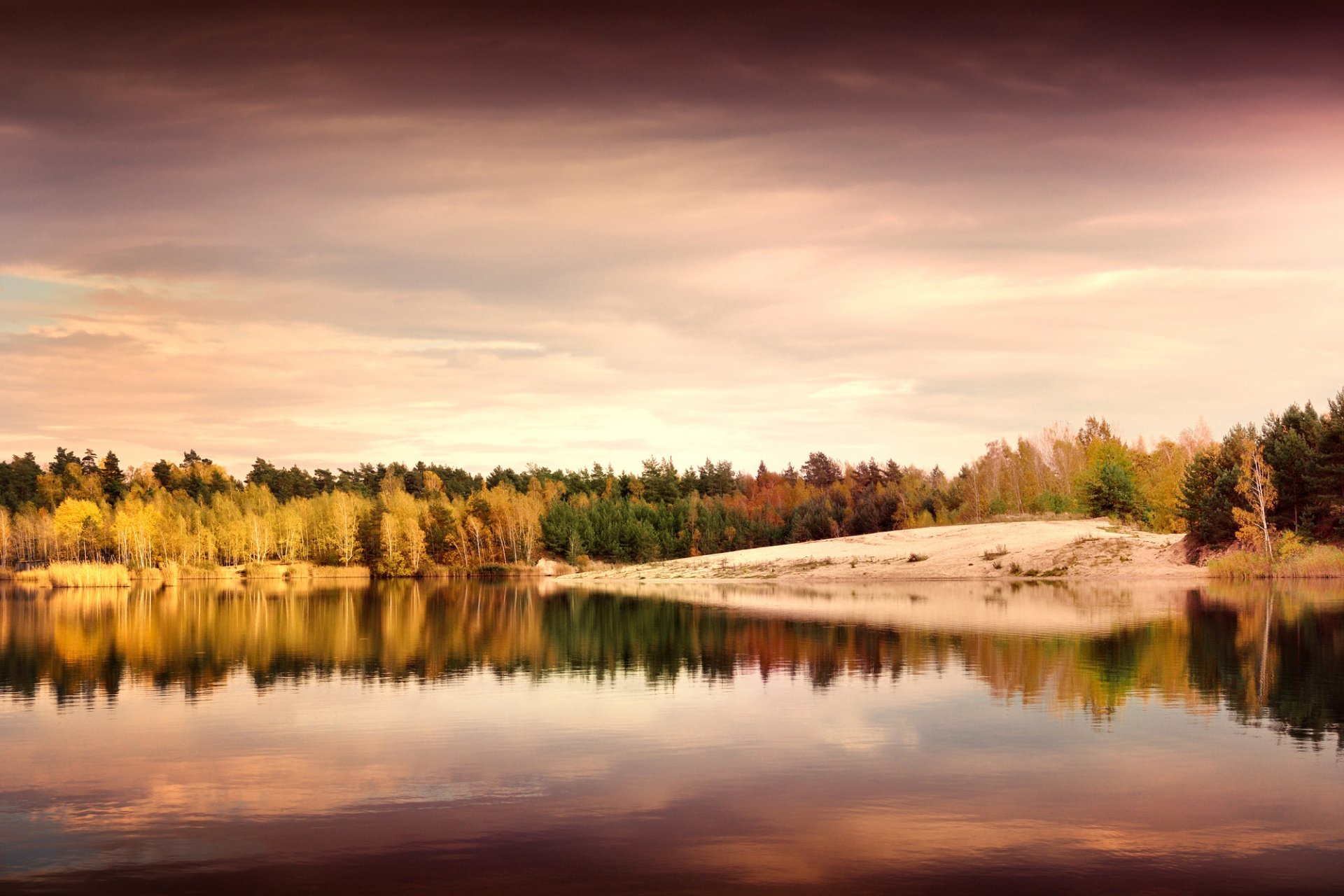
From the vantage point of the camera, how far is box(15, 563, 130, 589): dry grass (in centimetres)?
10369

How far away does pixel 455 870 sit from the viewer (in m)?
12.0

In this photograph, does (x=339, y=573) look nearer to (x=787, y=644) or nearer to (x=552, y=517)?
(x=552, y=517)

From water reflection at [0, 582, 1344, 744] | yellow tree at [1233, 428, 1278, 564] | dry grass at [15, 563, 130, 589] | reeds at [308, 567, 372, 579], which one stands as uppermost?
yellow tree at [1233, 428, 1278, 564]

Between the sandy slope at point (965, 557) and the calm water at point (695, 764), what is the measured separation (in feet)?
125

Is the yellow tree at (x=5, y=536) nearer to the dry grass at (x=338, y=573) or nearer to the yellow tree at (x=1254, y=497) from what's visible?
the dry grass at (x=338, y=573)

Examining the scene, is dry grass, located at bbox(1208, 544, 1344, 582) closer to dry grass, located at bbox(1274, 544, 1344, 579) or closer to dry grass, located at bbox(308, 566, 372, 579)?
dry grass, located at bbox(1274, 544, 1344, 579)

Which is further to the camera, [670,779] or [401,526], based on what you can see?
[401,526]

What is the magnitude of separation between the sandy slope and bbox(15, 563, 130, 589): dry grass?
4870 cm

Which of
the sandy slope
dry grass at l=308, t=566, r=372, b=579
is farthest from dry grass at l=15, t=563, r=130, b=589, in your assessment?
the sandy slope

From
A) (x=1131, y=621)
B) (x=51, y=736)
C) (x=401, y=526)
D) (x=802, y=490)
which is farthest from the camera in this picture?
(x=802, y=490)

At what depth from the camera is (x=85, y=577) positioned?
342ft

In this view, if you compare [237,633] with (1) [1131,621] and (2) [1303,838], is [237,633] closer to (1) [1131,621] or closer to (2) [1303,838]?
(1) [1131,621]

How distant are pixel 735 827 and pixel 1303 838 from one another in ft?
22.5

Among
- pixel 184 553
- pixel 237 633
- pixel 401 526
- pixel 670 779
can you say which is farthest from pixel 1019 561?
pixel 184 553
